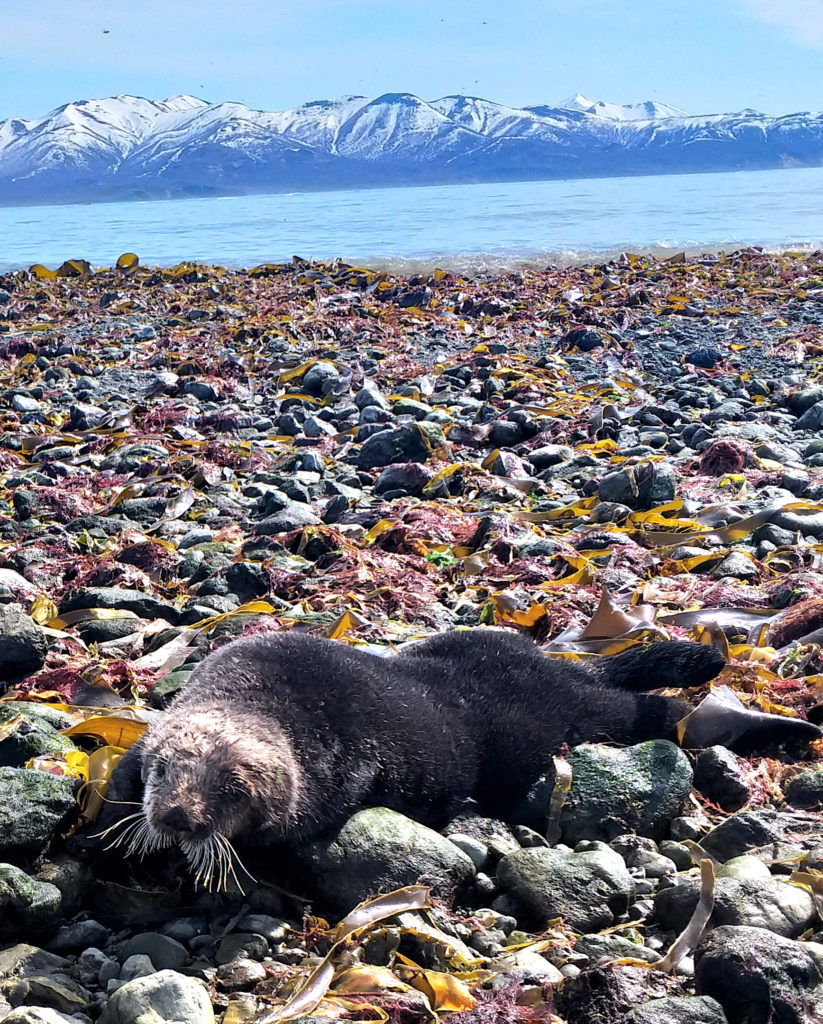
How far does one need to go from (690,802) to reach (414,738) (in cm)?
83

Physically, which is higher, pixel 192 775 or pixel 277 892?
pixel 192 775

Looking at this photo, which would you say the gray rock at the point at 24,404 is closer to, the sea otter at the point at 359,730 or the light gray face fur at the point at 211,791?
the sea otter at the point at 359,730

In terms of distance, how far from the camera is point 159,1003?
2008mm

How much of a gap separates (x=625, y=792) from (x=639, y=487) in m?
3.03

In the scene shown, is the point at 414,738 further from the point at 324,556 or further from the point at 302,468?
the point at 302,468

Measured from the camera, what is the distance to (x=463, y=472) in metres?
6.45

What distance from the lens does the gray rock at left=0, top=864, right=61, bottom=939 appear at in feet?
7.57

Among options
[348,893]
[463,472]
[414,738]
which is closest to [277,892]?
[348,893]

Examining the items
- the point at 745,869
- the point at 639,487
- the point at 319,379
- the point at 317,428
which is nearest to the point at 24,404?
the point at 319,379

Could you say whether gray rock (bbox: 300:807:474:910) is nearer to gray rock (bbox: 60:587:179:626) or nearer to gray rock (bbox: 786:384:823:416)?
gray rock (bbox: 60:587:179:626)

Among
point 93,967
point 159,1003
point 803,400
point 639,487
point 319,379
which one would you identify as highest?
point 319,379

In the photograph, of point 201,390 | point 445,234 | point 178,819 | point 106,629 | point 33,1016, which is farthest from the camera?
point 445,234

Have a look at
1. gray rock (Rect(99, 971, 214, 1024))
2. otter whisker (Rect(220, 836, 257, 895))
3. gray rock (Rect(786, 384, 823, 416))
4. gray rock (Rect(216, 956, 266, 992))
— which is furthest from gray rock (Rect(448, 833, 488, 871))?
gray rock (Rect(786, 384, 823, 416))

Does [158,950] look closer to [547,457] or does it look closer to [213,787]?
[213,787]
